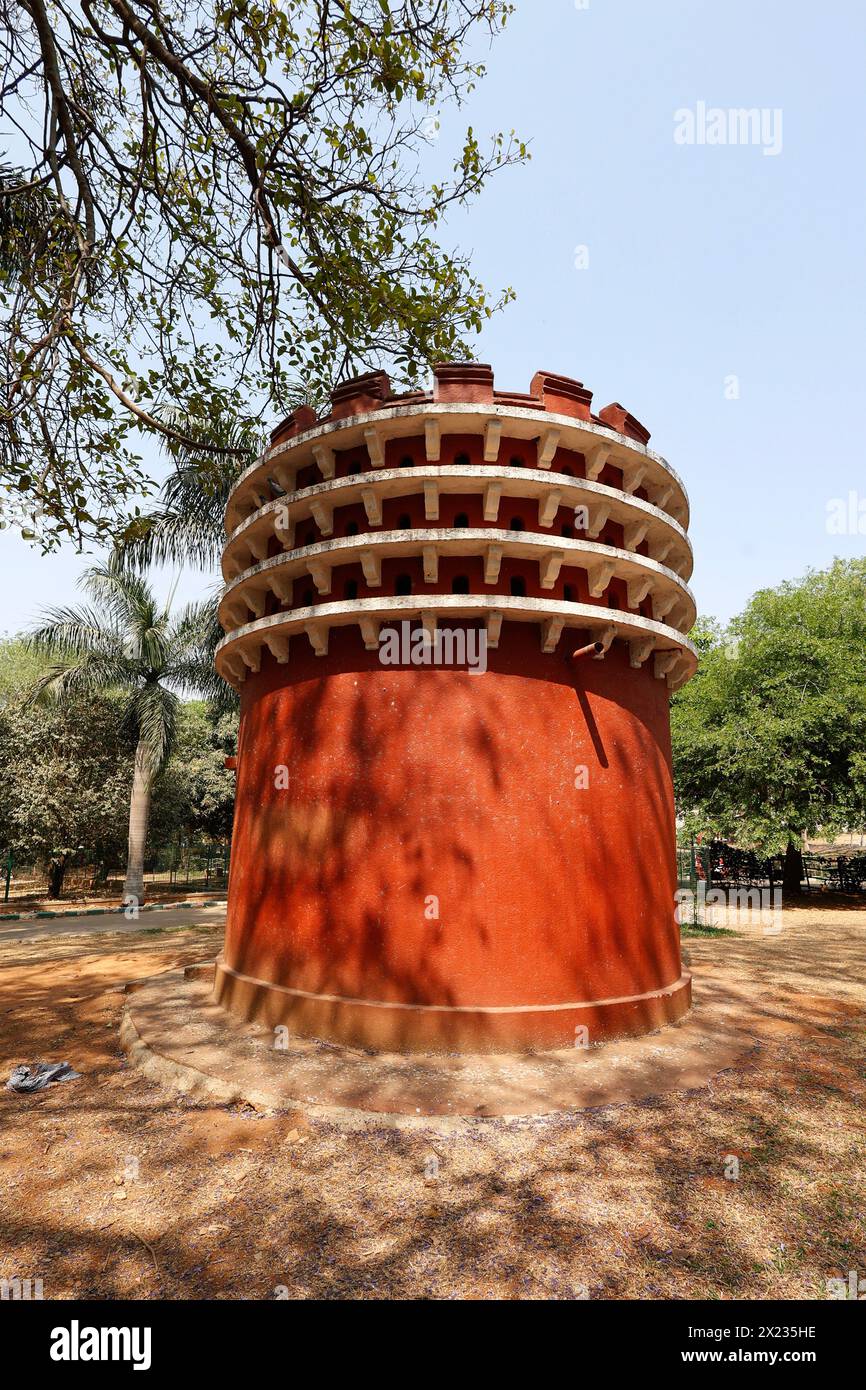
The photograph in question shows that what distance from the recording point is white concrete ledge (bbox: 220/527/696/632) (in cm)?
788

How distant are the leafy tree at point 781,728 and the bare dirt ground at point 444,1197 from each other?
18.4m

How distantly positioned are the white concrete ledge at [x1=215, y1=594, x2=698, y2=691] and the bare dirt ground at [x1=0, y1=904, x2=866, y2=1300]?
498cm

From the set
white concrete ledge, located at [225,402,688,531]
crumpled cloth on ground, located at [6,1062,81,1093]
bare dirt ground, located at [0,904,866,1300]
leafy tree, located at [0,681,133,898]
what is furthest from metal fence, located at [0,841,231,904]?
bare dirt ground, located at [0,904,866,1300]

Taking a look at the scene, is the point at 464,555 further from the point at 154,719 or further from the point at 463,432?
the point at 154,719

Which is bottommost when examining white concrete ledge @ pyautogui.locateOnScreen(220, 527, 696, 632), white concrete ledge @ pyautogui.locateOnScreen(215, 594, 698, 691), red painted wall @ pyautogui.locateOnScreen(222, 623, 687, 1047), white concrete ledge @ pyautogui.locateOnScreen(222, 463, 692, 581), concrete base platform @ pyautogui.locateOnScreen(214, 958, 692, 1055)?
concrete base platform @ pyautogui.locateOnScreen(214, 958, 692, 1055)

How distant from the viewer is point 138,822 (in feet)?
78.7

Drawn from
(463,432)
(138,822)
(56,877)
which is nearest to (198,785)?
(56,877)

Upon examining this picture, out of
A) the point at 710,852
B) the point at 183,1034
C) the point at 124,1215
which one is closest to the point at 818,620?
the point at 710,852

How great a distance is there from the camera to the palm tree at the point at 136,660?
944 inches

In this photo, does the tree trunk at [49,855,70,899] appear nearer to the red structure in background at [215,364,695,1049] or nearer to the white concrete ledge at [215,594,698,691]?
the red structure in background at [215,364,695,1049]

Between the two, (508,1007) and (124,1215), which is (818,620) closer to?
(508,1007)

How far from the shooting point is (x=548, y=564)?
322 inches

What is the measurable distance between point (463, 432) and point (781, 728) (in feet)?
63.5

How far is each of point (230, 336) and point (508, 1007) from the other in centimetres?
992
